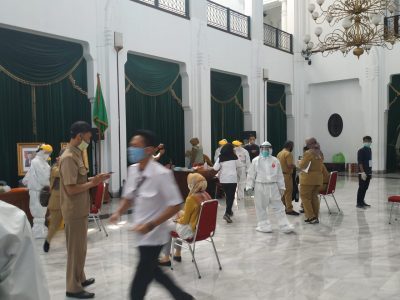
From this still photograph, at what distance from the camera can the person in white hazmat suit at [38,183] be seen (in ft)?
18.9

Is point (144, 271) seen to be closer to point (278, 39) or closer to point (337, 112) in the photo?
point (278, 39)

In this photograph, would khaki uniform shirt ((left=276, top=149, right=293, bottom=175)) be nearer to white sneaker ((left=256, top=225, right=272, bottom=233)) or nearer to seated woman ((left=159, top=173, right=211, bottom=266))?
white sneaker ((left=256, top=225, right=272, bottom=233))

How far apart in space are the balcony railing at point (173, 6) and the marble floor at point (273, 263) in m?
6.29

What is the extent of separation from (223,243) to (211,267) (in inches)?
42.0

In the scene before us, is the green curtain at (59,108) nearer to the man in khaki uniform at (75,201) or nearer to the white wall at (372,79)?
the man in khaki uniform at (75,201)

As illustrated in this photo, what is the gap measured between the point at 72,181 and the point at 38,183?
278cm

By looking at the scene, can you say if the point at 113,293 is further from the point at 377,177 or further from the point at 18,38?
the point at 377,177

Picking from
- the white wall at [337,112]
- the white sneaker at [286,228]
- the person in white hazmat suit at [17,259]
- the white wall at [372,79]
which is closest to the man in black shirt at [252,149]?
the white sneaker at [286,228]

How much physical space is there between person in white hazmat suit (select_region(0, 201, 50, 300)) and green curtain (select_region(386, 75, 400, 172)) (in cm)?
1531

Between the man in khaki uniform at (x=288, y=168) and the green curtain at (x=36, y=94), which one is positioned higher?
the green curtain at (x=36, y=94)

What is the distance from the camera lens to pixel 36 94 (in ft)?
27.6

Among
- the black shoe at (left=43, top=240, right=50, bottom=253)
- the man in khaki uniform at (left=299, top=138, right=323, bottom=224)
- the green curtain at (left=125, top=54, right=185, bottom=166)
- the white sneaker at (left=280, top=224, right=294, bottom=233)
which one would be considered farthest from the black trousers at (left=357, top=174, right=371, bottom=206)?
the black shoe at (left=43, top=240, right=50, bottom=253)

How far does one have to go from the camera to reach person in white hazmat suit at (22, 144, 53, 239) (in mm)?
5758

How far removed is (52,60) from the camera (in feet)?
28.3
